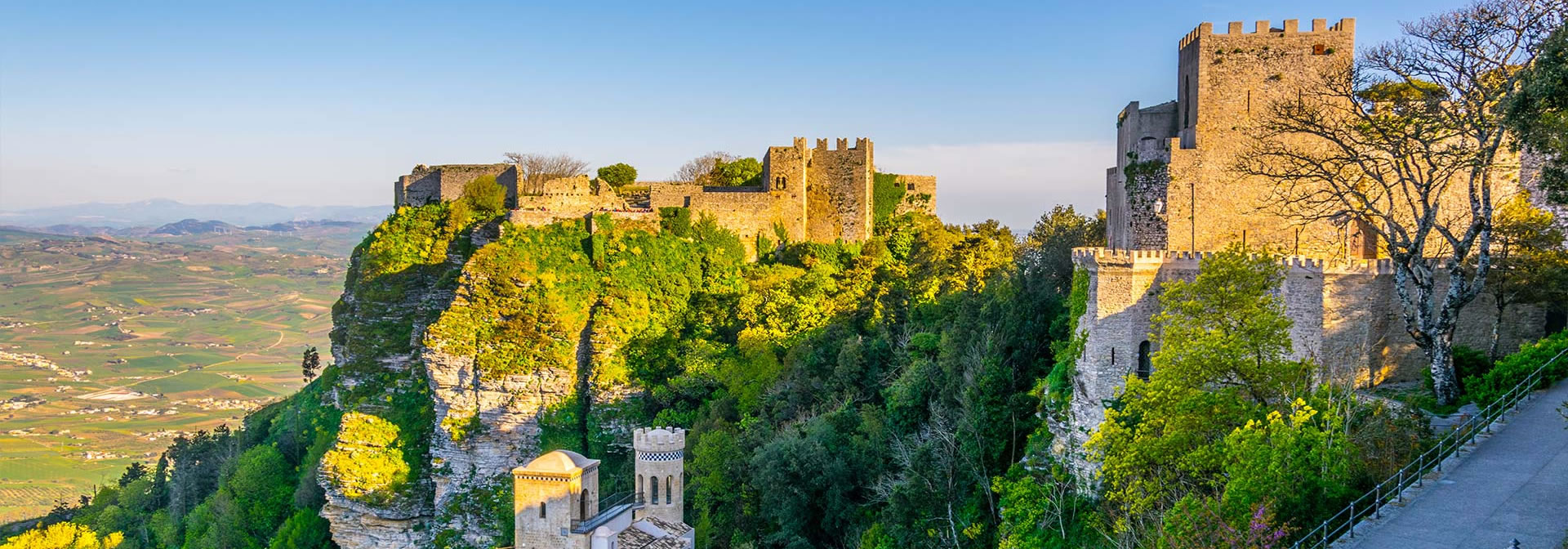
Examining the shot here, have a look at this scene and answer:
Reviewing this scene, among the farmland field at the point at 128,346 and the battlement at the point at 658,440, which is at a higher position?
the battlement at the point at 658,440

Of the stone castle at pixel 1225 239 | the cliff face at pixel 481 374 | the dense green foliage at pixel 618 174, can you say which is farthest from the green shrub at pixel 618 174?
the stone castle at pixel 1225 239

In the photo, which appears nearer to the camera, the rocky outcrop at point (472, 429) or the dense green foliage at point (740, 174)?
the rocky outcrop at point (472, 429)

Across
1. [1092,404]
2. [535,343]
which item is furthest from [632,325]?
[1092,404]

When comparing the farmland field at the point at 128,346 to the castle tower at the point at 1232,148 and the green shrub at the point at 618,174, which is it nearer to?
the green shrub at the point at 618,174

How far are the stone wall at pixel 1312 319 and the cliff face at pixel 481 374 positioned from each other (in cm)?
1893

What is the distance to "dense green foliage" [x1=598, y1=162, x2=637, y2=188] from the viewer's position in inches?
1775

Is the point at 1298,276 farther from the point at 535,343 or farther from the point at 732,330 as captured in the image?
the point at 535,343

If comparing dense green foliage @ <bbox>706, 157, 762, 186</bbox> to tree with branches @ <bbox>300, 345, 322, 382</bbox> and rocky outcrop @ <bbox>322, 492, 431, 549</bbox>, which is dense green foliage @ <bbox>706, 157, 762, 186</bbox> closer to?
rocky outcrop @ <bbox>322, 492, 431, 549</bbox>

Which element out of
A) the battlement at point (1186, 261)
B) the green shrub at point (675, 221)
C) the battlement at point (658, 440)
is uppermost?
the green shrub at point (675, 221)

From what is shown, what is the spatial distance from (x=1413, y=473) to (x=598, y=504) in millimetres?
20711

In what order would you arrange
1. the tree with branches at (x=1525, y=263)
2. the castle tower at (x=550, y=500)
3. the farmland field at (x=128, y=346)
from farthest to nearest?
the farmland field at (x=128, y=346) → the castle tower at (x=550, y=500) → the tree with branches at (x=1525, y=263)

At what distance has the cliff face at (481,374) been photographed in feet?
113

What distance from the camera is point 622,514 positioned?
2933 cm

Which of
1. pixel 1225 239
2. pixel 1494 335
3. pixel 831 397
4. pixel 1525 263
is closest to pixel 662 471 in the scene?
pixel 831 397
